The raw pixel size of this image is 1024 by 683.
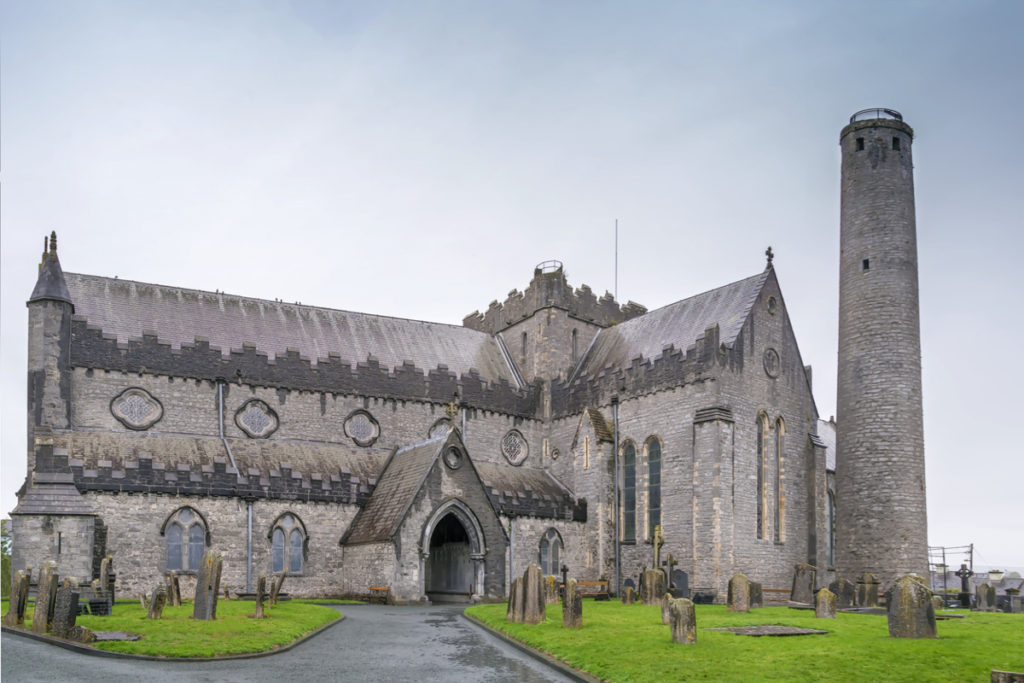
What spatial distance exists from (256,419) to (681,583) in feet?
59.3

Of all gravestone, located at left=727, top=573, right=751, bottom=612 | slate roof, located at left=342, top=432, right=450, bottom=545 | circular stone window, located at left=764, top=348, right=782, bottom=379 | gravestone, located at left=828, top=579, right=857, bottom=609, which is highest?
circular stone window, located at left=764, top=348, right=782, bottom=379

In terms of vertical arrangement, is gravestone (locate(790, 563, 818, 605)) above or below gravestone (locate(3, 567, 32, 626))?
below

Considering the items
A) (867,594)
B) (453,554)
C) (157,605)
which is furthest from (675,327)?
(157,605)

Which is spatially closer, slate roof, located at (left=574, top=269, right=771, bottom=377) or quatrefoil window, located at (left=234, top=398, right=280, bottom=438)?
quatrefoil window, located at (left=234, top=398, right=280, bottom=438)

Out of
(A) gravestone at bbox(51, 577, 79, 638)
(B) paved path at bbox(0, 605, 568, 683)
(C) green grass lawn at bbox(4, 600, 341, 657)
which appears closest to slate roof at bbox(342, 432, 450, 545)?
(C) green grass lawn at bbox(4, 600, 341, 657)

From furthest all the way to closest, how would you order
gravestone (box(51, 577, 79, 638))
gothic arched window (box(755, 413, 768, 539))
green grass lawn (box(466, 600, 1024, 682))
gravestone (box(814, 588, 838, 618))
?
gothic arched window (box(755, 413, 768, 539)) → gravestone (box(814, 588, 838, 618)) → gravestone (box(51, 577, 79, 638)) → green grass lawn (box(466, 600, 1024, 682))

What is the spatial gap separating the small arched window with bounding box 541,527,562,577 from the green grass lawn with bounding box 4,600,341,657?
15077 mm

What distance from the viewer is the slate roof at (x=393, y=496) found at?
33500mm

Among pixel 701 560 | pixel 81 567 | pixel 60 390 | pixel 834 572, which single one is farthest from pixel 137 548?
pixel 834 572

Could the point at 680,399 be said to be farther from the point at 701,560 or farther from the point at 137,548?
the point at 137,548

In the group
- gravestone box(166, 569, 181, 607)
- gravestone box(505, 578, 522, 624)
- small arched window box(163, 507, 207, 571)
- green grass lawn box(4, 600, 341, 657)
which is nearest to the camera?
green grass lawn box(4, 600, 341, 657)

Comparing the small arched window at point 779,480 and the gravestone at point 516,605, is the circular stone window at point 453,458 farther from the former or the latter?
the small arched window at point 779,480

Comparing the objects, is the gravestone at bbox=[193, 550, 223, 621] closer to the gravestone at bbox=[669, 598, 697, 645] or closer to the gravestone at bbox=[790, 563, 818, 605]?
the gravestone at bbox=[669, 598, 697, 645]

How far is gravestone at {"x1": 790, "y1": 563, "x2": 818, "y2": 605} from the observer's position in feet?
112
